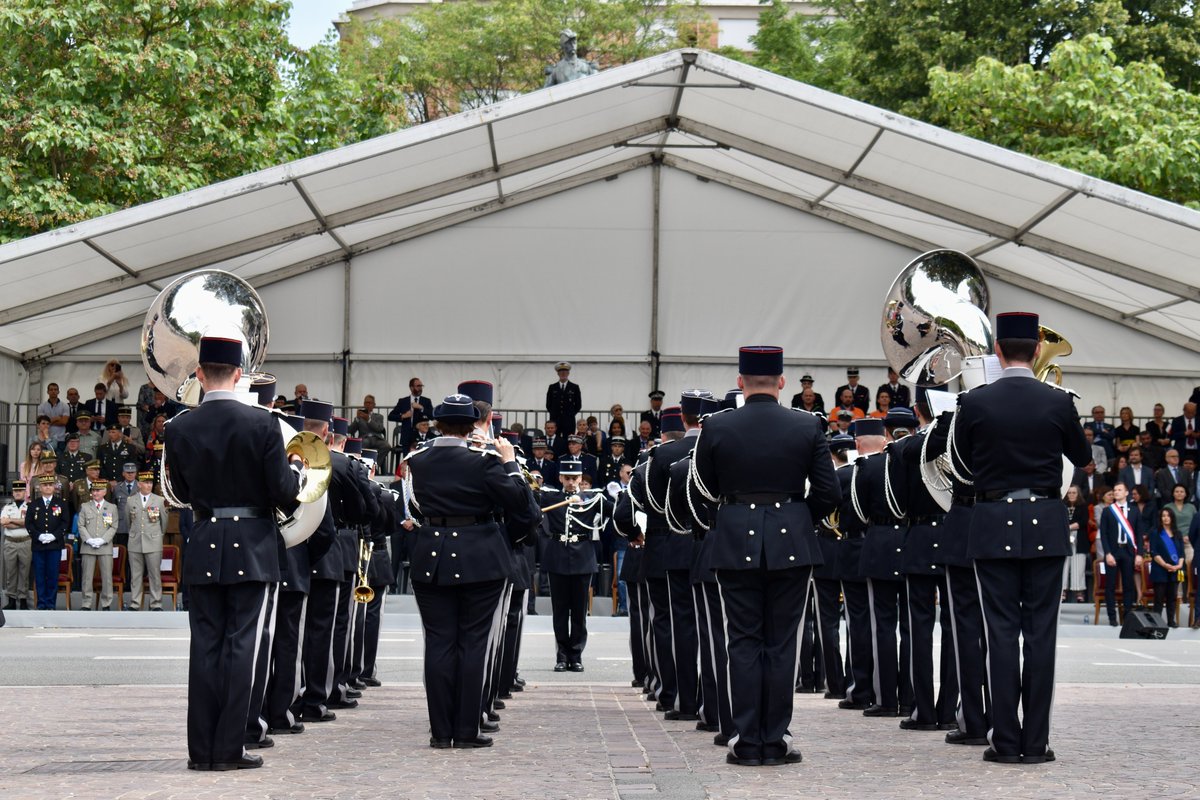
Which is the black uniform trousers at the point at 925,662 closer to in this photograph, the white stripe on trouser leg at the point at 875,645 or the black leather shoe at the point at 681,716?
the white stripe on trouser leg at the point at 875,645

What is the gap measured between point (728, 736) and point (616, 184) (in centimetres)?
2021

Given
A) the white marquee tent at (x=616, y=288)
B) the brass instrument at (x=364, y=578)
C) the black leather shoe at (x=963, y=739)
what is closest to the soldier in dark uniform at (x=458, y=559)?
the black leather shoe at (x=963, y=739)

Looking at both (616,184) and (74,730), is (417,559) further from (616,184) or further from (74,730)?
(616,184)

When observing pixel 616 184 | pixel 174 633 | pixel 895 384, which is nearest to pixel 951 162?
pixel 895 384

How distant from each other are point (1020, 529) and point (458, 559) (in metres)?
2.91

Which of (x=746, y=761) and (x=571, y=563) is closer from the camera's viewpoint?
(x=746, y=761)

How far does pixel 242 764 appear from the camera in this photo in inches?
305

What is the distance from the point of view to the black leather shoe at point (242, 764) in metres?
7.65

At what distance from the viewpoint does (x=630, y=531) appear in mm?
11945

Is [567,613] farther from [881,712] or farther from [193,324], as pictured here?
[193,324]

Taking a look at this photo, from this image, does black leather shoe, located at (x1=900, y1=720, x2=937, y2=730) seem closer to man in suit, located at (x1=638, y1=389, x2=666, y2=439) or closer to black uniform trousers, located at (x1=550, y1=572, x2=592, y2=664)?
black uniform trousers, located at (x1=550, y1=572, x2=592, y2=664)

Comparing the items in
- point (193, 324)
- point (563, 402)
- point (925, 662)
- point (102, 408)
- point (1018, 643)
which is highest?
point (563, 402)

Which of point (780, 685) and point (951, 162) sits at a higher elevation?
point (951, 162)

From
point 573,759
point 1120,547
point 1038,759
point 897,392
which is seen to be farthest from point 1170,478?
point 573,759
